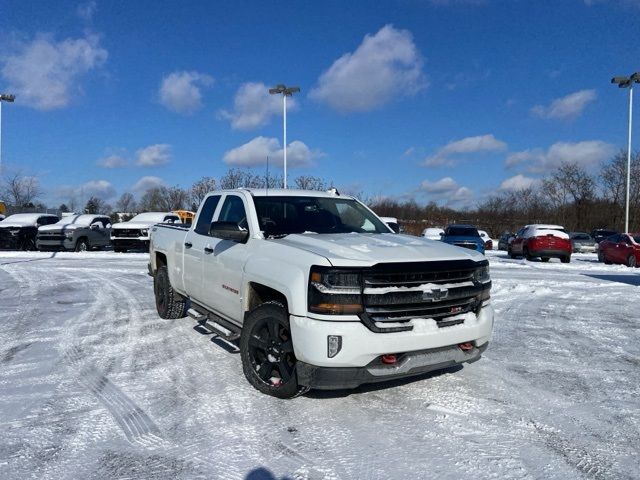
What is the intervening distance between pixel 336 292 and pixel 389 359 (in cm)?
68

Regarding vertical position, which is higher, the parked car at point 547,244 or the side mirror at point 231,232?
the side mirror at point 231,232

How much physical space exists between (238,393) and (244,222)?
179 centimetres

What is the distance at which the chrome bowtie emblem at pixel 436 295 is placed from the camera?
392 cm

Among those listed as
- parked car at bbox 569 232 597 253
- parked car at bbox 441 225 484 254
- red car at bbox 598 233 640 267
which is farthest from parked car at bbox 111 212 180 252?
parked car at bbox 569 232 597 253

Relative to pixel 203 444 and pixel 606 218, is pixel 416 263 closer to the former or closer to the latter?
pixel 203 444

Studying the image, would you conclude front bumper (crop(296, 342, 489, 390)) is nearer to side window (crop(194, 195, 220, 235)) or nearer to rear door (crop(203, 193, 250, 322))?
rear door (crop(203, 193, 250, 322))

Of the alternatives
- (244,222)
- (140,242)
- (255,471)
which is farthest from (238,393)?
(140,242)

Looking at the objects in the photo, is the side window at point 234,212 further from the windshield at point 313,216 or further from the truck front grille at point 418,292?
the truck front grille at point 418,292

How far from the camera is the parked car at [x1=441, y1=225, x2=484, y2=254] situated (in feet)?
66.7

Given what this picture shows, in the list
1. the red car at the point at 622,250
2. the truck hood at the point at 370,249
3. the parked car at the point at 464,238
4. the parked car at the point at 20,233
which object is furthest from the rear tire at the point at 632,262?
the parked car at the point at 20,233

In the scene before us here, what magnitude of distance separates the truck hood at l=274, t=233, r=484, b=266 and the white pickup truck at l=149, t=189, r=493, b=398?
0.01m

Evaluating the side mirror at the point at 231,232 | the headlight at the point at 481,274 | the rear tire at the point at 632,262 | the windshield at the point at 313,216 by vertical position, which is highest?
the windshield at the point at 313,216

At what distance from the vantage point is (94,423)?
3768 millimetres

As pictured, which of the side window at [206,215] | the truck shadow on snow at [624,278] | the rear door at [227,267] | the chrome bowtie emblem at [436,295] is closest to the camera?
Answer: the chrome bowtie emblem at [436,295]
